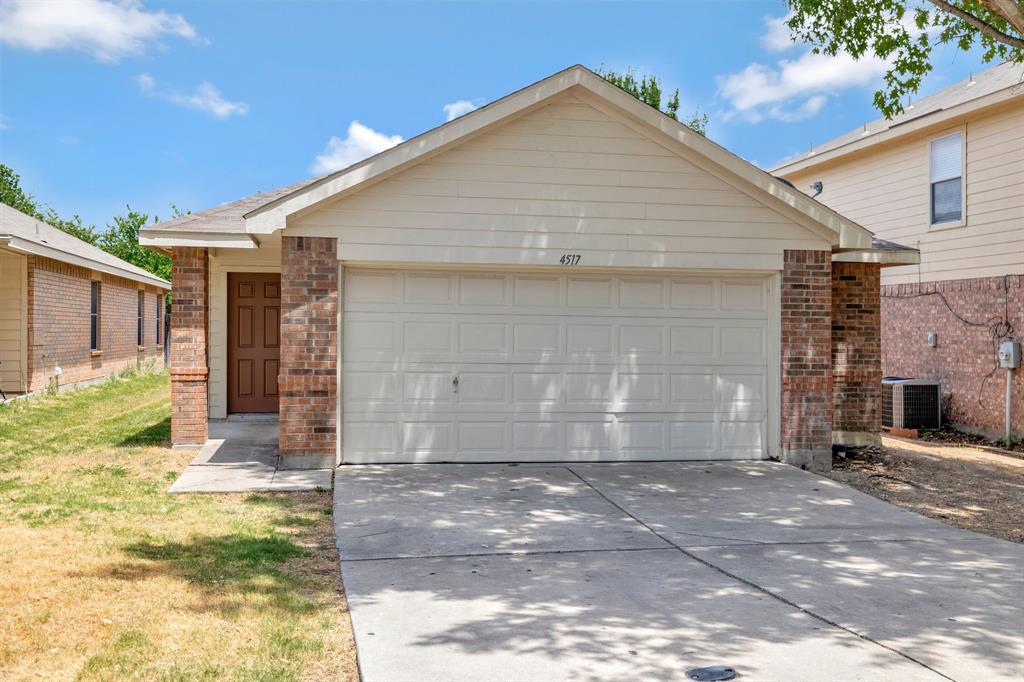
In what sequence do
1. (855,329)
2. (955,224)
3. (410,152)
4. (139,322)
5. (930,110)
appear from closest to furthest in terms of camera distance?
(410,152) → (855,329) → (955,224) → (930,110) → (139,322)

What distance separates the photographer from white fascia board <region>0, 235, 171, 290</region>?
15.0 m

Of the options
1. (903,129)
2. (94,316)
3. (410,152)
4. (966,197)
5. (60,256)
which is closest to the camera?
(410,152)

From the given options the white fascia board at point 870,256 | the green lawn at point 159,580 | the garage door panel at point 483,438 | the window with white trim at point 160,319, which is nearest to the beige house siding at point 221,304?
the green lawn at point 159,580

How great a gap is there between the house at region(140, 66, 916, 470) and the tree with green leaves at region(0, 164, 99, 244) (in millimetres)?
44255

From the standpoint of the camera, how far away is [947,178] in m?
14.6

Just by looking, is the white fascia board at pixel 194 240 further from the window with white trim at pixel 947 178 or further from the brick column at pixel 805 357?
the window with white trim at pixel 947 178

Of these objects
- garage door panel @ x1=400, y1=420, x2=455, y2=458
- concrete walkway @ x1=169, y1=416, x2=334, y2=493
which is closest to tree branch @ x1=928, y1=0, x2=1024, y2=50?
garage door panel @ x1=400, y1=420, x2=455, y2=458

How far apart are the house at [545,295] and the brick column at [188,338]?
26 mm

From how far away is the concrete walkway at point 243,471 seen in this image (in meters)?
8.41

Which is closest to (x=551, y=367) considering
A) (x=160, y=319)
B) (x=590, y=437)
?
(x=590, y=437)

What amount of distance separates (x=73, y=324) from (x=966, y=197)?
18.5 m

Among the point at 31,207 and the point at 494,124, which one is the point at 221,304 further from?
the point at 31,207

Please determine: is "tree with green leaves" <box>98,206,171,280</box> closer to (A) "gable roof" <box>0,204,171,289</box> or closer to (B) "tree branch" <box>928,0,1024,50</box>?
(A) "gable roof" <box>0,204,171,289</box>

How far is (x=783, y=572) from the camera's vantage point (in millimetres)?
5801
